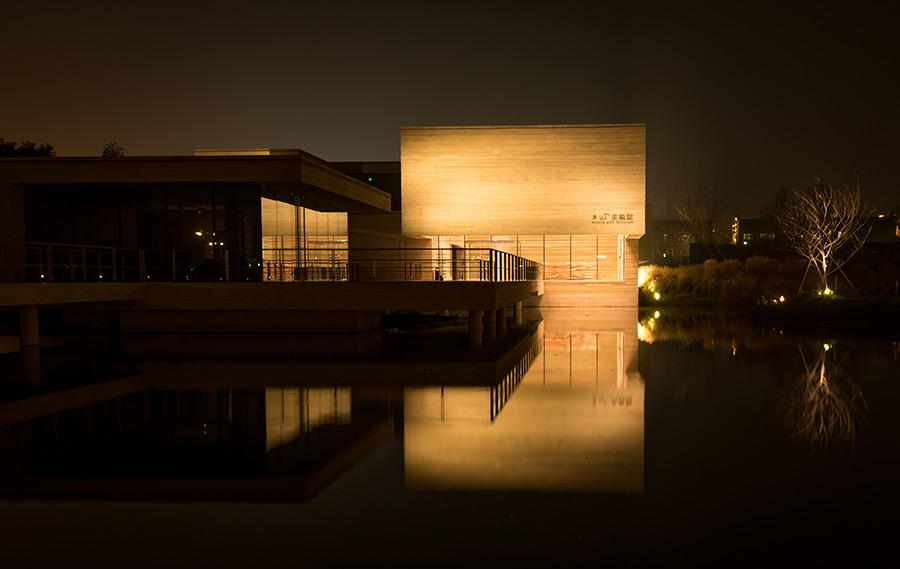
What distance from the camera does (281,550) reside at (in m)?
4.75

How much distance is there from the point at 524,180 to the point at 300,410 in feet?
73.0

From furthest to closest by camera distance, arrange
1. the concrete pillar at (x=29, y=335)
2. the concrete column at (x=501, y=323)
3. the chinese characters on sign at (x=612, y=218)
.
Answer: the chinese characters on sign at (x=612, y=218), the concrete column at (x=501, y=323), the concrete pillar at (x=29, y=335)

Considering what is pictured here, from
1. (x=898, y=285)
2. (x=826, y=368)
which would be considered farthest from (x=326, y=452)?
(x=898, y=285)

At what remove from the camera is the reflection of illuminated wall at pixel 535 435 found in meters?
6.31

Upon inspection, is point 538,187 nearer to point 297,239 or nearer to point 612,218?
point 612,218

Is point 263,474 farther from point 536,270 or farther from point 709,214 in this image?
point 709,214

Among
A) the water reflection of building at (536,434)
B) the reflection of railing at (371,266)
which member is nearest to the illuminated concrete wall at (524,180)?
the reflection of railing at (371,266)

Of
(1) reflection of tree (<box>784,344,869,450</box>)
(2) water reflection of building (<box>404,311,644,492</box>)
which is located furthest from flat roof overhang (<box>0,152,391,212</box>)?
(1) reflection of tree (<box>784,344,869,450</box>)

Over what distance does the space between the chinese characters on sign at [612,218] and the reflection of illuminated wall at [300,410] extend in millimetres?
20731

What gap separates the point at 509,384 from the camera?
11492 mm

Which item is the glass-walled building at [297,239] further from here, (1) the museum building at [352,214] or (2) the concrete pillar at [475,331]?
(2) the concrete pillar at [475,331]

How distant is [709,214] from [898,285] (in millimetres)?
26495

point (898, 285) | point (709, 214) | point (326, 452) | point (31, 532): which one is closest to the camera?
point (31, 532)

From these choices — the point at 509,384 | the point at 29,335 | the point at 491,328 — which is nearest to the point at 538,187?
the point at 491,328
